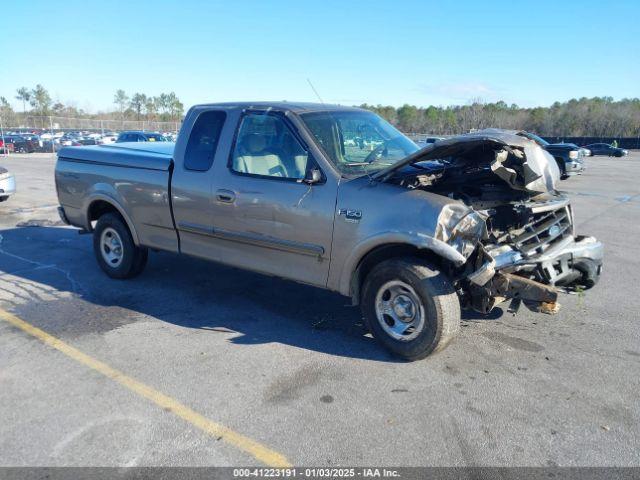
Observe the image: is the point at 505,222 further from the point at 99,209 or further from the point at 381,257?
the point at 99,209

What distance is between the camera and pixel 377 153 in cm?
483

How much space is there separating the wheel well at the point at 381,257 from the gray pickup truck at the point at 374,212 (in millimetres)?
11

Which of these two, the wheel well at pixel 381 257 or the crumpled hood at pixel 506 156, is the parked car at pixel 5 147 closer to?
the wheel well at pixel 381 257

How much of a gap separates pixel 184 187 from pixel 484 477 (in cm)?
378

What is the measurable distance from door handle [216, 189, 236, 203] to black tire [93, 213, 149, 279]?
172 centimetres

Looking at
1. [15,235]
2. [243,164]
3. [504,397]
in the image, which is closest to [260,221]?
[243,164]

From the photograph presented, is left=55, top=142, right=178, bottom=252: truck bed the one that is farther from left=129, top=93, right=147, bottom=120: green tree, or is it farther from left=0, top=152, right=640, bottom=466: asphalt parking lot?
left=129, top=93, right=147, bottom=120: green tree

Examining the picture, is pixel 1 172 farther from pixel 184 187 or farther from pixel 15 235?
pixel 184 187

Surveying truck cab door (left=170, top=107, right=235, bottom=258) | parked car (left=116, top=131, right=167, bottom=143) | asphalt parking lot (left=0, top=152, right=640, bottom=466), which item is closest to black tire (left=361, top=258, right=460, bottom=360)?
asphalt parking lot (left=0, top=152, right=640, bottom=466)

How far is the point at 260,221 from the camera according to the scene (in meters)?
4.64

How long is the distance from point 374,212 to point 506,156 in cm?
111

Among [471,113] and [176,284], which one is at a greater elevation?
[471,113]

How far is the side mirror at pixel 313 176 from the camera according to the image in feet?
14.0

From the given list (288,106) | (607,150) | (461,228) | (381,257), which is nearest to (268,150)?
(288,106)
